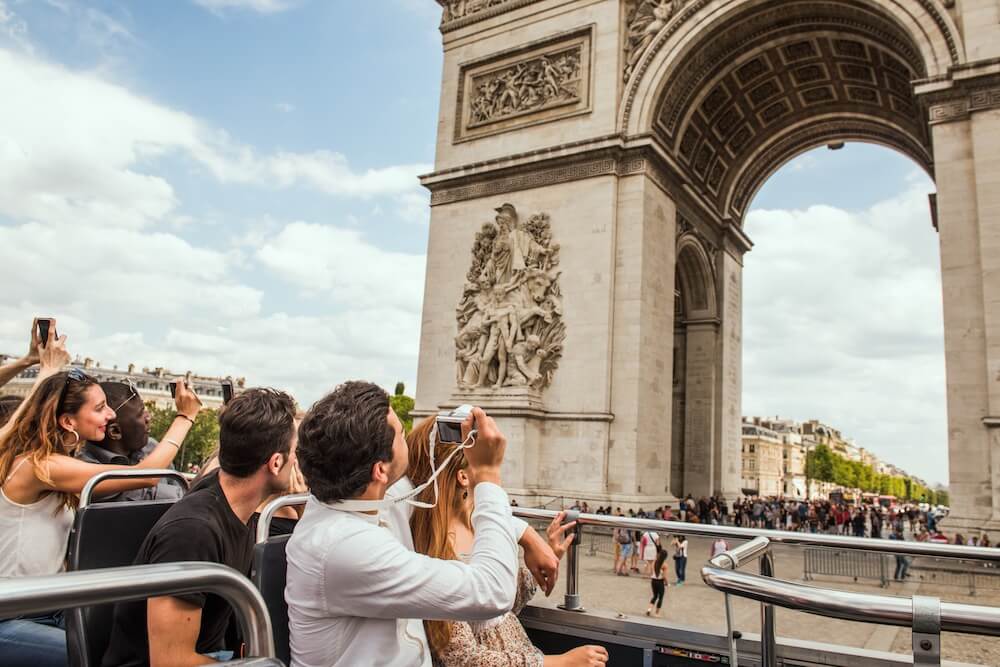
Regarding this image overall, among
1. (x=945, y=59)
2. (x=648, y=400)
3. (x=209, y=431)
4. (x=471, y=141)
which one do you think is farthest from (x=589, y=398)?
(x=209, y=431)

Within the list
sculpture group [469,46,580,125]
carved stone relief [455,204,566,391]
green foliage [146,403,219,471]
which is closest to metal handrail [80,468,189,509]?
carved stone relief [455,204,566,391]

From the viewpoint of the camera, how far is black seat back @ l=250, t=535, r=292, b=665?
2271 mm

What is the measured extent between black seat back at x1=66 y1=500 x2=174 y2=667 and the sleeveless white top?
382mm

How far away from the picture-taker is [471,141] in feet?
61.0

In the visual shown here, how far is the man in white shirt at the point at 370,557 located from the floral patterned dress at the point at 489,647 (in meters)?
0.27

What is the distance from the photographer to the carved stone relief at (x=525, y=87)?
56.9 ft

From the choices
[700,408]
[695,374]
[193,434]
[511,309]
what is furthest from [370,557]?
[193,434]

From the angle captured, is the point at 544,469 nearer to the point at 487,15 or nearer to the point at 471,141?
the point at 471,141

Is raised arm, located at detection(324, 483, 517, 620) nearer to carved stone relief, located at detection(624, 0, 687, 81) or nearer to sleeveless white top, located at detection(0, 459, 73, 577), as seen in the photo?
sleeveless white top, located at detection(0, 459, 73, 577)

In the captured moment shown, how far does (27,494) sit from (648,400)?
545 inches

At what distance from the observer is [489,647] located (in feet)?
8.19

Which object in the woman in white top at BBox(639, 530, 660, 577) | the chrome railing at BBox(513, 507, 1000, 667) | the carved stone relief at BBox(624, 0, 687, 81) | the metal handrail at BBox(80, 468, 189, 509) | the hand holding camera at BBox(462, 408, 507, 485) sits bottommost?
the woman in white top at BBox(639, 530, 660, 577)

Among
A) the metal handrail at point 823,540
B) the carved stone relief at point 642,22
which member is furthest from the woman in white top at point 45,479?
the carved stone relief at point 642,22

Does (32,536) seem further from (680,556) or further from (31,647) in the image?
(680,556)
